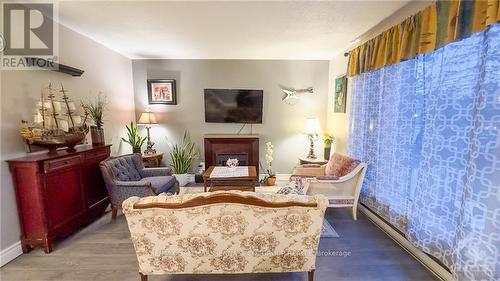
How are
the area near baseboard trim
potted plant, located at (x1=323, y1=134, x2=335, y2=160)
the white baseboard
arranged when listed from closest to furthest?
1. the area near baseboard trim
2. the white baseboard
3. potted plant, located at (x1=323, y1=134, x2=335, y2=160)

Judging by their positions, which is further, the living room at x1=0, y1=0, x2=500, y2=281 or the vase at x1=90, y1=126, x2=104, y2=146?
the vase at x1=90, y1=126, x2=104, y2=146

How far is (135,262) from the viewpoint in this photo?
219cm

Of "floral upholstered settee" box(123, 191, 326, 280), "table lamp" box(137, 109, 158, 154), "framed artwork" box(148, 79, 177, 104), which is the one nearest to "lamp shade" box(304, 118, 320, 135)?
"framed artwork" box(148, 79, 177, 104)

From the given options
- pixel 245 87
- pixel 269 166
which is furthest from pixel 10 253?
pixel 245 87

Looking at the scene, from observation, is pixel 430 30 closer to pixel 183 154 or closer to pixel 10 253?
pixel 183 154

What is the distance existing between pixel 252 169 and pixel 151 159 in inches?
81.0

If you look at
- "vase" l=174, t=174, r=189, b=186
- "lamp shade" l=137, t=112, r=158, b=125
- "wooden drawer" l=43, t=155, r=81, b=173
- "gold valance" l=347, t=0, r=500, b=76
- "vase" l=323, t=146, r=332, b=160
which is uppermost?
"gold valance" l=347, t=0, r=500, b=76

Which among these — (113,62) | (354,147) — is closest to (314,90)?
(354,147)

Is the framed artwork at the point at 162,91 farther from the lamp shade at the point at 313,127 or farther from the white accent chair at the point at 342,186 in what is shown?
the white accent chair at the point at 342,186

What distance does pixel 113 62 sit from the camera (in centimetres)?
407

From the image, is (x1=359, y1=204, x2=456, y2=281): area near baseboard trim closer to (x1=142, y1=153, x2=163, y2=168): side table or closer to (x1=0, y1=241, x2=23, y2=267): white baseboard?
(x1=142, y1=153, x2=163, y2=168): side table

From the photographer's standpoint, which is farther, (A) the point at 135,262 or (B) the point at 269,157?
(B) the point at 269,157

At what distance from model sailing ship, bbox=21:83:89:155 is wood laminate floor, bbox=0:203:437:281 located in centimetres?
109

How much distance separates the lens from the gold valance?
155cm
